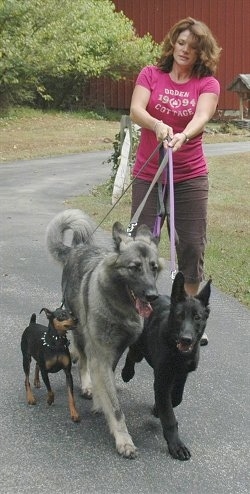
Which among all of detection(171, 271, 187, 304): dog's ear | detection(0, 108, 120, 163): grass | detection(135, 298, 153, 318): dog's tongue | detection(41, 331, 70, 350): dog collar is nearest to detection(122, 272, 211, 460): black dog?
detection(171, 271, 187, 304): dog's ear

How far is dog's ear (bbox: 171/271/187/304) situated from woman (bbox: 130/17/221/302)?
1171mm

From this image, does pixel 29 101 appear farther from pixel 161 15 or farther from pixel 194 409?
pixel 194 409

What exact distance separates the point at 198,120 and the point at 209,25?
2849 cm

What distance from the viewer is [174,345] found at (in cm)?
388

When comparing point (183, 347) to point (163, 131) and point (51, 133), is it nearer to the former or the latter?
point (163, 131)

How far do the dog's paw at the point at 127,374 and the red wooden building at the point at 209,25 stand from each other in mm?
27307

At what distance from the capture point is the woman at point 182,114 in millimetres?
4855

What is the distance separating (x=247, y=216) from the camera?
1223cm

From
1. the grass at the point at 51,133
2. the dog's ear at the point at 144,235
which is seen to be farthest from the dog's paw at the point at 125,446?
the grass at the point at 51,133

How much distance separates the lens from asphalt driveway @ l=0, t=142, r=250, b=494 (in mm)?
3639

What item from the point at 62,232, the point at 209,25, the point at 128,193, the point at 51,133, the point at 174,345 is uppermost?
the point at 209,25

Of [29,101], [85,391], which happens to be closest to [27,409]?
[85,391]

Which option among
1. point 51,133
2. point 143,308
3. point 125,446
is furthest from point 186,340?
point 51,133

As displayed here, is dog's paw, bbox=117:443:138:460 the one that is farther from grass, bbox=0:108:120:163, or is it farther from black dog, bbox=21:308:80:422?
grass, bbox=0:108:120:163
